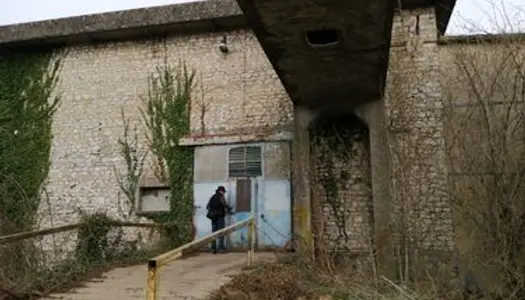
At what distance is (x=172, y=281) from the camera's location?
7195 mm

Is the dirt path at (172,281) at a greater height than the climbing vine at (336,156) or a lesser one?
lesser

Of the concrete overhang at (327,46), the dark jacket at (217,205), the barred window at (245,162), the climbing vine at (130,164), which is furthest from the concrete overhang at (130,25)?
the dark jacket at (217,205)

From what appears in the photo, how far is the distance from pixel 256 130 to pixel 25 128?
6.59 meters

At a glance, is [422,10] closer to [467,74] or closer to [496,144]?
[467,74]

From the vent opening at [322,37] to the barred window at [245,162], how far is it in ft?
15.3

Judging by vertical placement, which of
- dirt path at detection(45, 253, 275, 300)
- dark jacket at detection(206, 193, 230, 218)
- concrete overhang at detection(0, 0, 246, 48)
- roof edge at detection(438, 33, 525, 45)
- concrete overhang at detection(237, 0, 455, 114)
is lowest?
dirt path at detection(45, 253, 275, 300)

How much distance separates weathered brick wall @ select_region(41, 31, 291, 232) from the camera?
12.2 metres

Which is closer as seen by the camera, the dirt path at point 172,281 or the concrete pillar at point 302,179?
the dirt path at point 172,281

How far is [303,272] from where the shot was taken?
26.1 ft

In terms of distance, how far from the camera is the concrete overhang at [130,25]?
40.1 feet

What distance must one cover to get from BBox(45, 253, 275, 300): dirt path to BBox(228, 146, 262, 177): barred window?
2759 mm

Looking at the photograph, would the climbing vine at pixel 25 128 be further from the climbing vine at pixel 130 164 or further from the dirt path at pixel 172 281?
the dirt path at pixel 172 281

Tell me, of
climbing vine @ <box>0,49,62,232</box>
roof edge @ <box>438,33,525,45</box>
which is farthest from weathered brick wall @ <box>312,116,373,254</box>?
climbing vine @ <box>0,49,62,232</box>

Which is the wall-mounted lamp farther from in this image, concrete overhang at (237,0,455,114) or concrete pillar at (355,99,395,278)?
concrete pillar at (355,99,395,278)
